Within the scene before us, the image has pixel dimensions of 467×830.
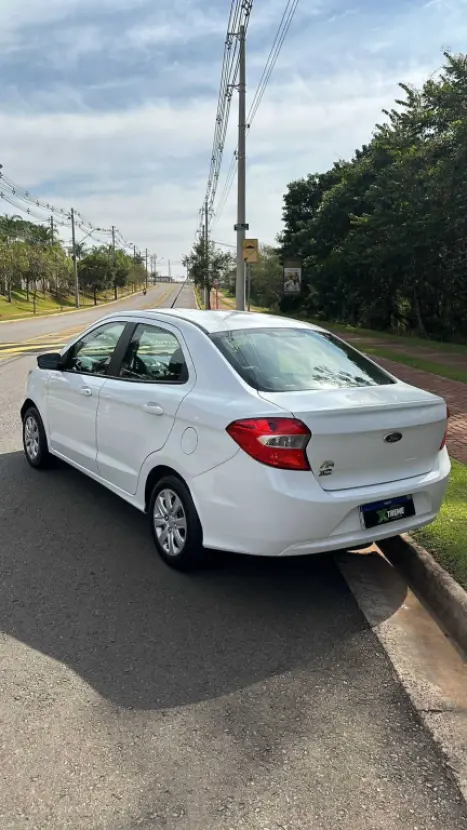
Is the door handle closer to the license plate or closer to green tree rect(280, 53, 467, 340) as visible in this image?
the license plate

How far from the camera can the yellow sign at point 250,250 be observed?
17.7 m

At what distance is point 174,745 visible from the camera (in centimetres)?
255

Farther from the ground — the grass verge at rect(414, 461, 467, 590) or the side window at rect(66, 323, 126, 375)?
the side window at rect(66, 323, 126, 375)

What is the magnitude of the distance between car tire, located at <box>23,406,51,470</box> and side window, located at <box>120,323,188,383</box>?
173 centimetres

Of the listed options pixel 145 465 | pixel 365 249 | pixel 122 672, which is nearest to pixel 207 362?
pixel 145 465

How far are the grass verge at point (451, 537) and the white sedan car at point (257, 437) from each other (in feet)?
0.90

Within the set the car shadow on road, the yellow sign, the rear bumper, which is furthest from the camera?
the yellow sign

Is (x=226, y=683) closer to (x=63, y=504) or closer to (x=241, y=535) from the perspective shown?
(x=241, y=535)

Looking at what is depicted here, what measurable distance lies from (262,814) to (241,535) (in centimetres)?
152

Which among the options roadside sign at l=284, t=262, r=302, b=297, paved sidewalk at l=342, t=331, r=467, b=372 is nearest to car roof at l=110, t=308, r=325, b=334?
paved sidewalk at l=342, t=331, r=467, b=372

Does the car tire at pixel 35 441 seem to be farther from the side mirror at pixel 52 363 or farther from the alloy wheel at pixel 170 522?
the alloy wheel at pixel 170 522

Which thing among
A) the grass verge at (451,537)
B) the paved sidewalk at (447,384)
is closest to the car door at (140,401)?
the grass verge at (451,537)

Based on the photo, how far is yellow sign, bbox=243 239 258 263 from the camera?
58.2 ft

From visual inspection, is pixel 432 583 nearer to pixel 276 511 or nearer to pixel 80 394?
pixel 276 511
